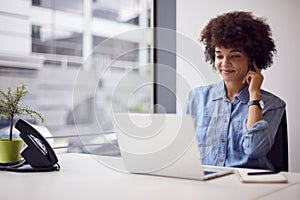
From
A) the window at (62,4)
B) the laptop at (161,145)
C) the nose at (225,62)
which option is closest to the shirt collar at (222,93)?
the nose at (225,62)

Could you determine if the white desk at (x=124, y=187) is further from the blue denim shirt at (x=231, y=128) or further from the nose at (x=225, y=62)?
the nose at (x=225, y=62)

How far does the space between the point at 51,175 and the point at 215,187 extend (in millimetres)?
540

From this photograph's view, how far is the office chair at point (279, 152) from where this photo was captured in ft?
5.84

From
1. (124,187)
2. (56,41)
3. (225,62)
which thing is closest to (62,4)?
(56,41)

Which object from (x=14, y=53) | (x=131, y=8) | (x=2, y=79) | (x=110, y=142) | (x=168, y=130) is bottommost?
(x=110, y=142)

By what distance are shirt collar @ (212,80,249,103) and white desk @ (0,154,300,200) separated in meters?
0.81

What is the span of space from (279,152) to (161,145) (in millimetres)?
862

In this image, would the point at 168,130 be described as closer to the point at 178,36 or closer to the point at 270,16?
the point at 270,16

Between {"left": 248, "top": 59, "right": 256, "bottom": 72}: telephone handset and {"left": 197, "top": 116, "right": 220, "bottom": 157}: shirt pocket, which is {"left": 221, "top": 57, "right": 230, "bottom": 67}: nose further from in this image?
{"left": 197, "top": 116, "right": 220, "bottom": 157}: shirt pocket

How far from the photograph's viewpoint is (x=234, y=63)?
2221 millimetres

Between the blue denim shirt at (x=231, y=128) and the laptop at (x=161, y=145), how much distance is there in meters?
0.51

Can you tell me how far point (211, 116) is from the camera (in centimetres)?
209

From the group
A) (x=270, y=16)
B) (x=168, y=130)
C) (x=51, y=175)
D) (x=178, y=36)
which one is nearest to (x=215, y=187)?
(x=168, y=130)

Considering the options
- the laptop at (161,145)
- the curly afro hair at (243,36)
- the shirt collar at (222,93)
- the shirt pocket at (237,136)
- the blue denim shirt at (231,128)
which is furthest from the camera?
the curly afro hair at (243,36)
